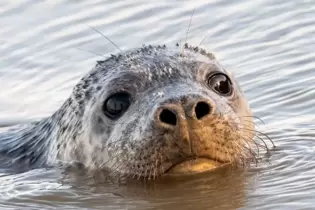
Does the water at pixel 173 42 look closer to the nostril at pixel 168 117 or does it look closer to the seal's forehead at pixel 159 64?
the nostril at pixel 168 117

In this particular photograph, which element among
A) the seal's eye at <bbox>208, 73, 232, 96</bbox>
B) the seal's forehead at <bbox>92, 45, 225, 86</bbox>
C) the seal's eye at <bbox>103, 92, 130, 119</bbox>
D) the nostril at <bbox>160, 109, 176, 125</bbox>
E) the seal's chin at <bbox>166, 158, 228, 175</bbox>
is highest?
the seal's forehead at <bbox>92, 45, 225, 86</bbox>

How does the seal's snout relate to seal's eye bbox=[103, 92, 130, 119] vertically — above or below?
below

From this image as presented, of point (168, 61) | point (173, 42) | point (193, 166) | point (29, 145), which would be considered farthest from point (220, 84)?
point (173, 42)

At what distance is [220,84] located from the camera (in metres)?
9.21

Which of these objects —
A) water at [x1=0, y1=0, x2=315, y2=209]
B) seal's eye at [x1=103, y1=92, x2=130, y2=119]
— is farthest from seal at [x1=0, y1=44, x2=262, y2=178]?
water at [x1=0, y1=0, x2=315, y2=209]

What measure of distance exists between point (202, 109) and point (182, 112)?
0.17m

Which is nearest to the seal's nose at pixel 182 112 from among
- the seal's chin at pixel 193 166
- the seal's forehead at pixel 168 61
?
the seal's chin at pixel 193 166

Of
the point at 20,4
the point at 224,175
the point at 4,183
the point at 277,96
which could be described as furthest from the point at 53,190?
the point at 20,4

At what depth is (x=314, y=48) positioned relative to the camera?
1171 centimetres

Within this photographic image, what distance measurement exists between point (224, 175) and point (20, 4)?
219 inches

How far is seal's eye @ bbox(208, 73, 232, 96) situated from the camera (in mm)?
9170

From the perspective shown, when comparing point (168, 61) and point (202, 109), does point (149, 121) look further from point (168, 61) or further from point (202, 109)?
point (168, 61)

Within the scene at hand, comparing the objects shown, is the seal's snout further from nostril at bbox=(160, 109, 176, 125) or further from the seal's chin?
the seal's chin

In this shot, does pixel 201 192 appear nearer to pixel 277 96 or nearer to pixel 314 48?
pixel 277 96
